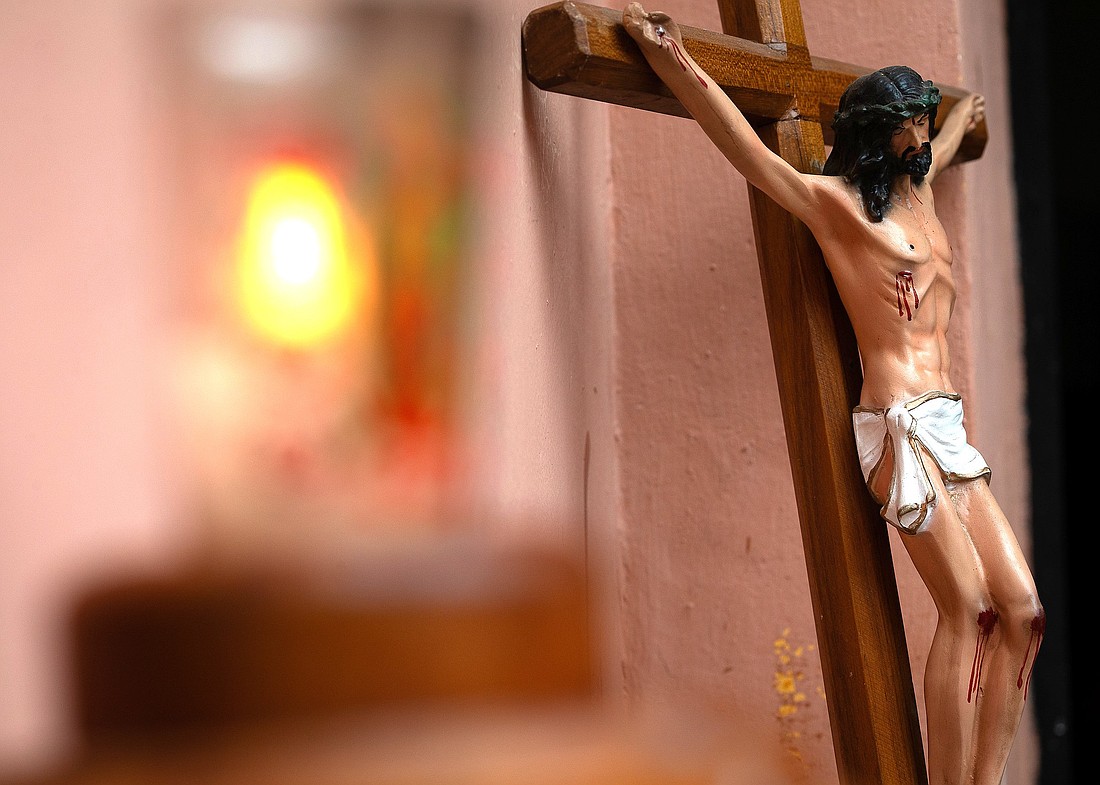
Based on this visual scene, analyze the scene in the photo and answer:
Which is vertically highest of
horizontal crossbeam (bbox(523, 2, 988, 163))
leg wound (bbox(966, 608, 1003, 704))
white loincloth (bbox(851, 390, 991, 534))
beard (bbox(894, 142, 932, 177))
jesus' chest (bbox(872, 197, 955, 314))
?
horizontal crossbeam (bbox(523, 2, 988, 163))

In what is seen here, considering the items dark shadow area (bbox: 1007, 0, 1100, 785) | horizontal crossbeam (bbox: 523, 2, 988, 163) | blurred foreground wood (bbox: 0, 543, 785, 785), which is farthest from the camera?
dark shadow area (bbox: 1007, 0, 1100, 785)

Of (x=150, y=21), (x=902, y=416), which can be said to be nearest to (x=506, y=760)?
(x=150, y=21)

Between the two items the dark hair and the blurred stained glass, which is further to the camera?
the dark hair

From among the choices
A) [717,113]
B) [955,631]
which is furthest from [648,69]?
[955,631]

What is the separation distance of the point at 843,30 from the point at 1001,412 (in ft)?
1.81

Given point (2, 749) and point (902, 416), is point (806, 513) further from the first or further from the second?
point (2, 749)

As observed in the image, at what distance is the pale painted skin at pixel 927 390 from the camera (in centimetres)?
91

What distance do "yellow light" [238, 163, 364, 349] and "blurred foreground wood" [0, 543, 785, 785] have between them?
0.16 feet

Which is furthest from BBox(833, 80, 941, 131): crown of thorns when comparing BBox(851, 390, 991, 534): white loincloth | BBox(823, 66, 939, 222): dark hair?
BBox(851, 390, 991, 534): white loincloth

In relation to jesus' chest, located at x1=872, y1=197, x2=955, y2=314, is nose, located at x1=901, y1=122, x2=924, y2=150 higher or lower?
higher

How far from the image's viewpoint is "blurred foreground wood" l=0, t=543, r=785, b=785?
0.62 feet

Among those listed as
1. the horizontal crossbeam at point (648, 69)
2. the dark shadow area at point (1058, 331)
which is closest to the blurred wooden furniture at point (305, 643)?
the horizontal crossbeam at point (648, 69)

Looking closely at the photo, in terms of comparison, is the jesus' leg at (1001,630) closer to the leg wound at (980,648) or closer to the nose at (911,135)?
the leg wound at (980,648)

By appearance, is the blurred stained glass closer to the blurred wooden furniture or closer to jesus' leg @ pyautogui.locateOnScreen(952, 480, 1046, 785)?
the blurred wooden furniture
